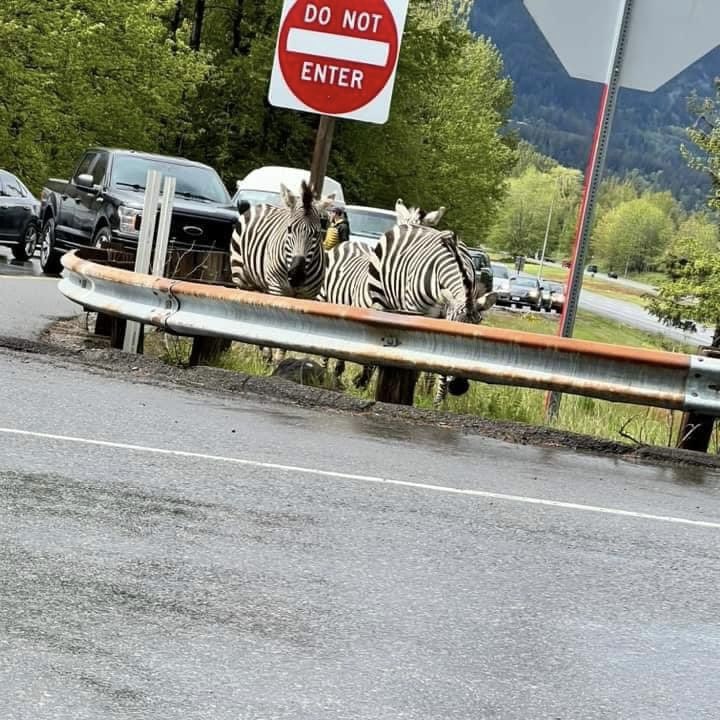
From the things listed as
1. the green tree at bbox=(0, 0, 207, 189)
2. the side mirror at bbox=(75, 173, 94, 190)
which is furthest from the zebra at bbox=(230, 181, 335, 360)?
the green tree at bbox=(0, 0, 207, 189)

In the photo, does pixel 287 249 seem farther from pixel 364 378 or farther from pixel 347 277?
pixel 364 378

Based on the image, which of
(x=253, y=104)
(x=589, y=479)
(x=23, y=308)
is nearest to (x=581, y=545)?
(x=589, y=479)

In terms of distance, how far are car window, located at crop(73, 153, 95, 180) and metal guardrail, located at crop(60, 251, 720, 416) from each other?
1164cm

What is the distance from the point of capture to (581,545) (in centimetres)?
688

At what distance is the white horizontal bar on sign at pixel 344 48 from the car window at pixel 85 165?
1023cm

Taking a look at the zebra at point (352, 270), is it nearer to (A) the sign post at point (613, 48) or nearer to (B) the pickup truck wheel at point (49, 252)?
(A) the sign post at point (613, 48)

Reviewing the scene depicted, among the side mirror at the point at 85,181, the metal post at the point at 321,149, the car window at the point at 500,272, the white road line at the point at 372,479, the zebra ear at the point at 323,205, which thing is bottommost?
the car window at the point at 500,272

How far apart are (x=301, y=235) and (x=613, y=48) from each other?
11.8 ft

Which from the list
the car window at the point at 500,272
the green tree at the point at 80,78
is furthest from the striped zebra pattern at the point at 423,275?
the car window at the point at 500,272

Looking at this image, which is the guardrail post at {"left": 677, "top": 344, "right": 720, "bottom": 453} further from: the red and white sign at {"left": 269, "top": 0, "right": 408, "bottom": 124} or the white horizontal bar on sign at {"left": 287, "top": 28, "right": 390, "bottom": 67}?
the white horizontal bar on sign at {"left": 287, "top": 28, "right": 390, "bottom": 67}

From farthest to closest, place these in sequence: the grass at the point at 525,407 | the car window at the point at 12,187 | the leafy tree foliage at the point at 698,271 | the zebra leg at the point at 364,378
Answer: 1. the leafy tree foliage at the point at 698,271
2. the car window at the point at 12,187
3. the zebra leg at the point at 364,378
4. the grass at the point at 525,407

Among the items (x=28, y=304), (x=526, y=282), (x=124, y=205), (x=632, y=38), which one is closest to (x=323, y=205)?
(x=632, y=38)

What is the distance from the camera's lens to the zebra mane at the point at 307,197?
45.2 ft

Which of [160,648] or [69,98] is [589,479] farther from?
[69,98]
